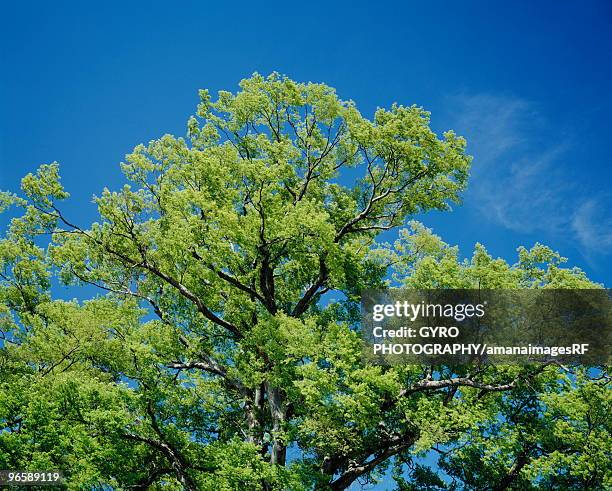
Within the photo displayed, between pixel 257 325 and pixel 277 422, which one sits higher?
pixel 257 325

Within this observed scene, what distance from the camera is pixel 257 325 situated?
1767 centimetres

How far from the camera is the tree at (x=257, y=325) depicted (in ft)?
52.0

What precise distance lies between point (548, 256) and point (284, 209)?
780 centimetres

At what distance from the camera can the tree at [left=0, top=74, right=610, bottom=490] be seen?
1584 centimetres

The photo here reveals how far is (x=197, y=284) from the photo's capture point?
65.2ft

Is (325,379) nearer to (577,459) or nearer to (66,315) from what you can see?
(577,459)

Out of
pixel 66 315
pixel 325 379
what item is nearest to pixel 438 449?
pixel 325 379
